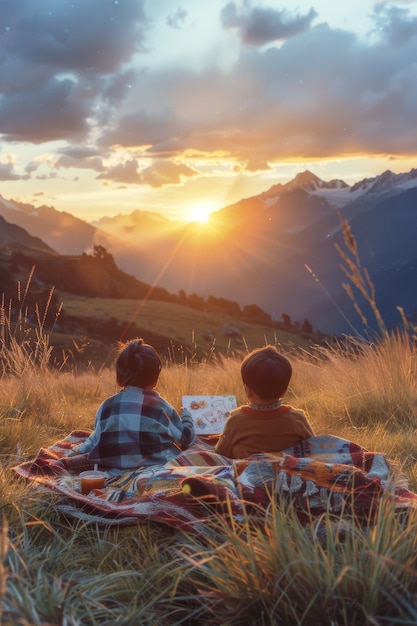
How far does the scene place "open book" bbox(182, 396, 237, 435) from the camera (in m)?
5.20

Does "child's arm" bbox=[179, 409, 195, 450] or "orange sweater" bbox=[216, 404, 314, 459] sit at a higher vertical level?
"orange sweater" bbox=[216, 404, 314, 459]

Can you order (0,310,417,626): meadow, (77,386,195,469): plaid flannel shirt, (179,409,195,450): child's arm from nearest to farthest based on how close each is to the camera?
(0,310,417,626): meadow, (77,386,195,469): plaid flannel shirt, (179,409,195,450): child's arm

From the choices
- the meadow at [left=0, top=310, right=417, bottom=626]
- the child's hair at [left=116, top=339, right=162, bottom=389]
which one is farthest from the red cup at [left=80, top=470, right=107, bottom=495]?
the child's hair at [left=116, top=339, right=162, bottom=389]

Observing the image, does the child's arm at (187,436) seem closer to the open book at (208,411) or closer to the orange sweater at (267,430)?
the open book at (208,411)

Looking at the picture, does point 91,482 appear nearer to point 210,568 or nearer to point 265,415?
point 265,415

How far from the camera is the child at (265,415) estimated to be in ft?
12.1

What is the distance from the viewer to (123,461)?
4230mm

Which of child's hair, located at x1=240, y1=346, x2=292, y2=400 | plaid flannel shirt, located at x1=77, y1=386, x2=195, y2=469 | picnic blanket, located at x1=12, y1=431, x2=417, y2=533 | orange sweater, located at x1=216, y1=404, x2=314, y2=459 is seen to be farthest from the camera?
plaid flannel shirt, located at x1=77, y1=386, x2=195, y2=469

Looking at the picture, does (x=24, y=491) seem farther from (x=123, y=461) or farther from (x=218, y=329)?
(x=218, y=329)

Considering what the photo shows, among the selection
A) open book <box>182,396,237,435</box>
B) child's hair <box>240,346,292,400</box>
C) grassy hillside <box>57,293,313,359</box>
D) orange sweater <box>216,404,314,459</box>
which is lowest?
grassy hillside <box>57,293,313,359</box>

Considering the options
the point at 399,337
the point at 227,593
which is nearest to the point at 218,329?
the point at 399,337

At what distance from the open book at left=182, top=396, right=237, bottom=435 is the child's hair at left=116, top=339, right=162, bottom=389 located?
918mm

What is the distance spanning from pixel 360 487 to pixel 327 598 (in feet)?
3.13

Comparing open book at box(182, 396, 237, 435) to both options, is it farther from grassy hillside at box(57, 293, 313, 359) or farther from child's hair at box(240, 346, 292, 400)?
grassy hillside at box(57, 293, 313, 359)
